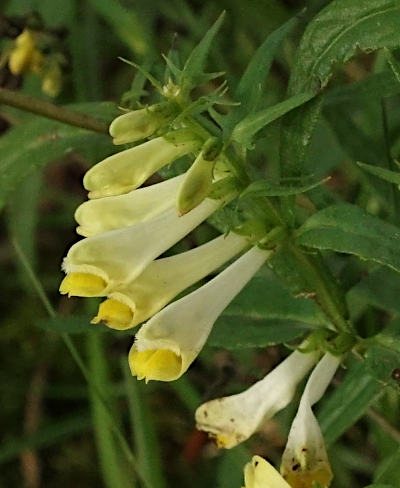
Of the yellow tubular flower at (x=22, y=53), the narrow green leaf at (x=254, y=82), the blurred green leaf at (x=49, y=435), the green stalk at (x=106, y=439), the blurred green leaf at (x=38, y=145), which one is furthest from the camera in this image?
the blurred green leaf at (x=49, y=435)

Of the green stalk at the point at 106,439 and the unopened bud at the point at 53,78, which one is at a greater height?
the unopened bud at the point at 53,78

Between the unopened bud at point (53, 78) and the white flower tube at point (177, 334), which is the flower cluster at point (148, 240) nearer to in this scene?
the white flower tube at point (177, 334)

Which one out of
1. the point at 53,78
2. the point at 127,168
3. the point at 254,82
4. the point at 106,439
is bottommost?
the point at 106,439

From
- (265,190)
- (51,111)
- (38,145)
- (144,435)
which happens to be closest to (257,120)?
(265,190)

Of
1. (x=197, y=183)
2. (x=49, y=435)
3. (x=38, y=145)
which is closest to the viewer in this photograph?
(x=197, y=183)

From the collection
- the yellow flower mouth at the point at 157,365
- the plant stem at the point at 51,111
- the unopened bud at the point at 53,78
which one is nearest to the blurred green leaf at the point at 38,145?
the plant stem at the point at 51,111

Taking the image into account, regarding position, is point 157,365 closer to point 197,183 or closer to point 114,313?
point 114,313

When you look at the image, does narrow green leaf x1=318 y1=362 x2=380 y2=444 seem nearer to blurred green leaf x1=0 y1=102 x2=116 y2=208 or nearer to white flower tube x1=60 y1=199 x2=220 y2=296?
white flower tube x1=60 y1=199 x2=220 y2=296
